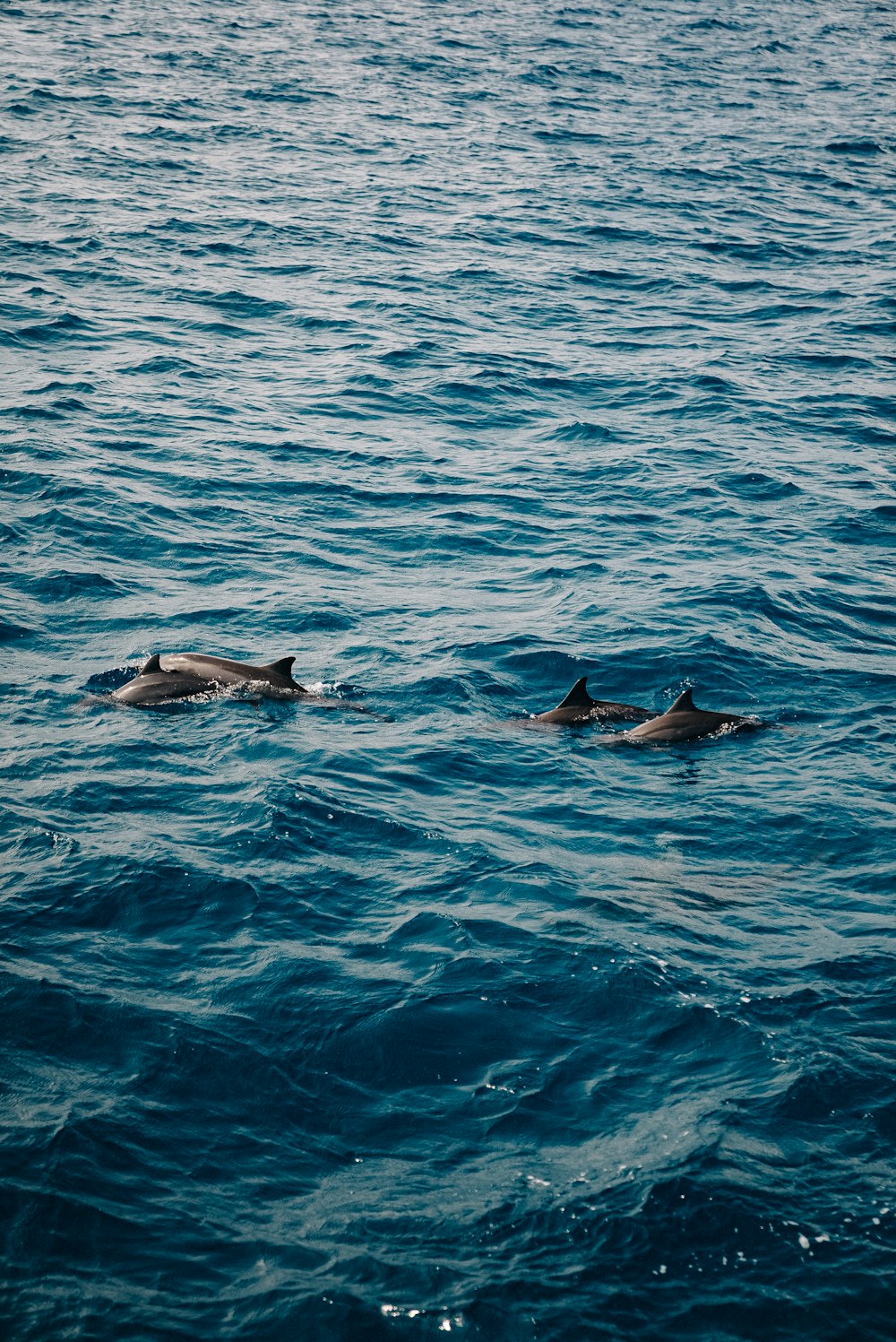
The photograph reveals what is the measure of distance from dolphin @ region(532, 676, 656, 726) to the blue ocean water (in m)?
0.24

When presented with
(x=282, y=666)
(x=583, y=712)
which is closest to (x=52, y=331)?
(x=282, y=666)

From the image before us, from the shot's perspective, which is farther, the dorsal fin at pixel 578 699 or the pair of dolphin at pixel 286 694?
the dorsal fin at pixel 578 699

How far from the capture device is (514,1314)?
7539 mm

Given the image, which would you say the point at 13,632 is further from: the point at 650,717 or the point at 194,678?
the point at 650,717

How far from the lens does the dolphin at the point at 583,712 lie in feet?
48.0

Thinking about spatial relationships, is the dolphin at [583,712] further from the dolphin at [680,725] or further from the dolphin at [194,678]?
the dolphin at [194,678]

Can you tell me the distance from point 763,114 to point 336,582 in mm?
41689

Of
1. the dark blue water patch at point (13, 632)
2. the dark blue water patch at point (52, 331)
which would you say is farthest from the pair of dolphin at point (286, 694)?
the dark blue water patch at point (52, 331)

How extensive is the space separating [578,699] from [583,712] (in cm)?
16

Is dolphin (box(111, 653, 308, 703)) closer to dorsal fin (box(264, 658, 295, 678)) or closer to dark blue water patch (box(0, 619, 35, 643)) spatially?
dorsal fin (box(264, 658, 295, 678))

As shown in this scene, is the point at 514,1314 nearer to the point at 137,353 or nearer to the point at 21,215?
the point at 137,353

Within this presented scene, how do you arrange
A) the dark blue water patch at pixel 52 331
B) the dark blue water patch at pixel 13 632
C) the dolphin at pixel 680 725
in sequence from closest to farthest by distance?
1. the dolphin at pixel 680 725
2. the dark blue water patch at pixel 13 632
3. the dark blue water patch at pixel 52 331

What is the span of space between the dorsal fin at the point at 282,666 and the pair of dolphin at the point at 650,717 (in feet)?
9.88

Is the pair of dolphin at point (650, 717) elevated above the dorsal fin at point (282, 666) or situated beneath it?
situated beneath
